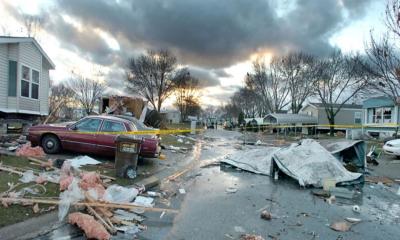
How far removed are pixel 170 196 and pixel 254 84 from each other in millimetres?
54590

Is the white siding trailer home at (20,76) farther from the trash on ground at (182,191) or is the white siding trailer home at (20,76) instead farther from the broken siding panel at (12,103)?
the trash on ground at (182,191)

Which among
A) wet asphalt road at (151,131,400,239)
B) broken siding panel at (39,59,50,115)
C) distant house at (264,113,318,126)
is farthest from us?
distant house at (264,113,318,126)

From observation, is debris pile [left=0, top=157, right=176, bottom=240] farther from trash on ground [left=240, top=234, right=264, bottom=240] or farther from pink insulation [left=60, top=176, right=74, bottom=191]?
trash on ground [left=240, top=234, right=264, bottom=240]

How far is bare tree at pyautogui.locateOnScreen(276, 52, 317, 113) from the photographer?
165 ft

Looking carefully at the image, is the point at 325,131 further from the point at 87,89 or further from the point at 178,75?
the point at 87,89

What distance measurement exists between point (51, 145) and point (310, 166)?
29.5 feet

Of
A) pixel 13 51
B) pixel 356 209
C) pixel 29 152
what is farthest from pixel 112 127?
Answer: pixel 13 51

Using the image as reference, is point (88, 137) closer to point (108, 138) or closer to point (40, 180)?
point (108, 138)

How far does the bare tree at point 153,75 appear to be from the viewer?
5850 centimetres

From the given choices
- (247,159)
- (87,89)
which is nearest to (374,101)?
(247,159)

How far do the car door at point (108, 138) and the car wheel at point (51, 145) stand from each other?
156 centimetres

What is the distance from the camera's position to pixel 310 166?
10.6 meters

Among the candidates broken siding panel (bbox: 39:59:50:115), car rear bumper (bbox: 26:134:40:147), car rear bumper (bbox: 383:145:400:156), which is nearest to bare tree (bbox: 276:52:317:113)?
car rear bumper (bbox: 383:145:400:156)

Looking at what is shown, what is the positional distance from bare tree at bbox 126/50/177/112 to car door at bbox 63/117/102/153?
4612 cm
